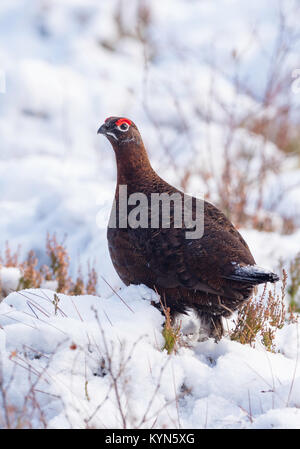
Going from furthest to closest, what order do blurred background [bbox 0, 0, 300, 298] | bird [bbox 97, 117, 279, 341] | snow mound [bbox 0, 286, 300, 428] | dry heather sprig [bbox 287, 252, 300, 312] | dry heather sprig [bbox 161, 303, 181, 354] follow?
blurred background [bbox 0, 0, 300, 298] < dry heather sprig [bbox 287, 252, 300, 312] < bird [bbox 97, 117, 279, 341] < dry heather sprig [bbox 161, 303, 181, 354] < snow mound [bbox 0, 286, 300, 428]

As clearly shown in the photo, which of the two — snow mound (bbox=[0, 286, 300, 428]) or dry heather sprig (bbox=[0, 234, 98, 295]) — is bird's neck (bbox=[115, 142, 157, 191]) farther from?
dry heather sprig (bbox=[0, 234, 98, 295])

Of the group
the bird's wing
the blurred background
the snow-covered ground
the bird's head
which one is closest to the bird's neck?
the bird's head

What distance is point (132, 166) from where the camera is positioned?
313 centimetres

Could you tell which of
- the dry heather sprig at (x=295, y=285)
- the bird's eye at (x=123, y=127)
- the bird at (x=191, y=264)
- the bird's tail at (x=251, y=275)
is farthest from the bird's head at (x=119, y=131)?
the dry heather sprig at (x=295, y=285)

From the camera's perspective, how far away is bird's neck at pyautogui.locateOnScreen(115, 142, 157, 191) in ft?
→ 10.2

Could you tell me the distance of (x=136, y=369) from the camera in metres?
2.26

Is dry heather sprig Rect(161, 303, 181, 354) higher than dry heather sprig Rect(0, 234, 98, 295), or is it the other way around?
dry heather sprig Rect(0, 234, 98, 295)

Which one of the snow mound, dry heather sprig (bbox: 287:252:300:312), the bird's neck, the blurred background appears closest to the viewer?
the snow mound

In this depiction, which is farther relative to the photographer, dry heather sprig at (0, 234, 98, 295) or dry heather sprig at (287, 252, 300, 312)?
dry heather sprig at (287, 252, 300, 312)

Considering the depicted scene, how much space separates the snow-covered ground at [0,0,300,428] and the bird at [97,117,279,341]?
164mm

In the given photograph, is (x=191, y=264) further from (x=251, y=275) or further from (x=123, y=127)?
(x=123, y=127)

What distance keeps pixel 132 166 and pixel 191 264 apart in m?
0.82

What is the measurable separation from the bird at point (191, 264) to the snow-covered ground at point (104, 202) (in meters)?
0.16

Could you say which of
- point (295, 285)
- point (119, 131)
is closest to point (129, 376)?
point (119, 131)
